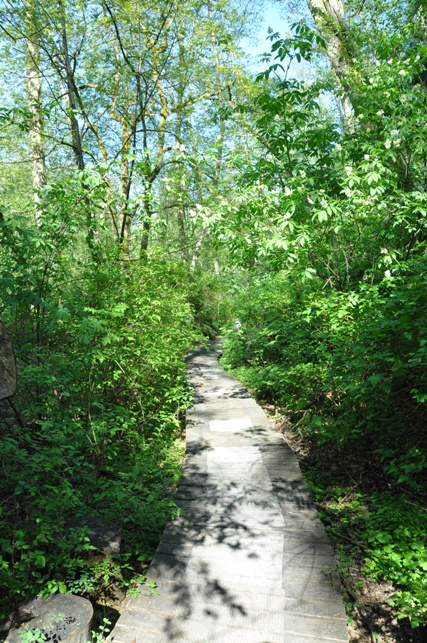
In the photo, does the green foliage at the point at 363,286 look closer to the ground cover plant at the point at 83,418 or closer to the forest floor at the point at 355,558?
the forest floor at the point at 355,558

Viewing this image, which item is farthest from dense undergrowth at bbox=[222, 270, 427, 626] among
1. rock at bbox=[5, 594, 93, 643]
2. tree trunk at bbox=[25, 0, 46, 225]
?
tree trunk at bbox=[25, 0, 46, 225]

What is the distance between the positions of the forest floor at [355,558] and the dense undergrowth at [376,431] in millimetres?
18

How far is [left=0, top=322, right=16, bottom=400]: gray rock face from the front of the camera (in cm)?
264

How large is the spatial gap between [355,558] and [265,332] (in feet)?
18.0

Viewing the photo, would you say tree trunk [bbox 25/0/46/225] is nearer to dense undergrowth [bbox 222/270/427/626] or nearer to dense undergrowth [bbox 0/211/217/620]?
dense undergrowth [bbox 0/211/217/620]

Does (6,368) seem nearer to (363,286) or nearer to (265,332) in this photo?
(363,286)

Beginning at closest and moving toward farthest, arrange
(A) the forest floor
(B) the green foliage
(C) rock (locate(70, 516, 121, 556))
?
(A) the forest floor, (C) rock (locate(70, 516, 121, 556)), (B) the green foliage

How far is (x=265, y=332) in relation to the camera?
877 cm

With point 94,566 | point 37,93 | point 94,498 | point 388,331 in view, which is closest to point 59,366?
point 94,498

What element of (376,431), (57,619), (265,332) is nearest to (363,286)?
(376,431)

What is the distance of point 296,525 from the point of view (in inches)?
143

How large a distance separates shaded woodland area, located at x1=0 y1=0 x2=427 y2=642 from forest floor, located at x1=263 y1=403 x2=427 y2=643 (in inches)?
0.8

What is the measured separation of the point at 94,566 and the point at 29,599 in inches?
26.3

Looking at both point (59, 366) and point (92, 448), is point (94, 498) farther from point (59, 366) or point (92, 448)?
point (59, 366)
